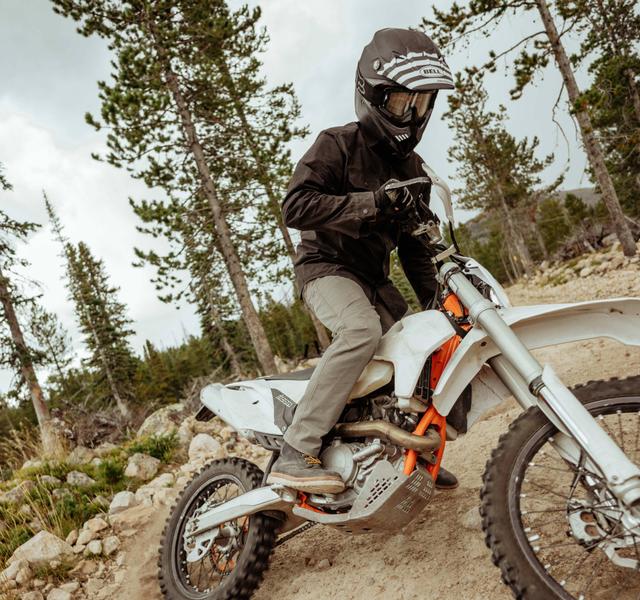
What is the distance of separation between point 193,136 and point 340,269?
11.3m

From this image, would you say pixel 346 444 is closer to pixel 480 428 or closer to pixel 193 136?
pixel 480 428

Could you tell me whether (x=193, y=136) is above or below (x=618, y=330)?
above

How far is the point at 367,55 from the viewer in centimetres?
259

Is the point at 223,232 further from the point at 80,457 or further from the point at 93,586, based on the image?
the point at 93,586

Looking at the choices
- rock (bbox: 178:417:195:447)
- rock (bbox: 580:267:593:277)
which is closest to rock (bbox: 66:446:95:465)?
rock (bbox: 178:417:195:447)

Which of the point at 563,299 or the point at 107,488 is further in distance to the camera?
the point at 563,299

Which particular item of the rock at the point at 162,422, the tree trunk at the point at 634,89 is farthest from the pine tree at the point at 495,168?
the rock at the point at 162,422

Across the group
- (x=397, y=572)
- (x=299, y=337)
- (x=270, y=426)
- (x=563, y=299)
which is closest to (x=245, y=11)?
(x=563, y=299)

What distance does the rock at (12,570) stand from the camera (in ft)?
13.0

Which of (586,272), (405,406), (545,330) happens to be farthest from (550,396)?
(586,272)

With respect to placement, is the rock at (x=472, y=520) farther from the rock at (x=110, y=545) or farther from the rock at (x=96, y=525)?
the rock at (x=96, y=525)

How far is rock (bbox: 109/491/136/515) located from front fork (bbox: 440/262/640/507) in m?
4.50

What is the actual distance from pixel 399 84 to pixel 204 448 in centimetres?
567

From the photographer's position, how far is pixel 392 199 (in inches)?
92.7
